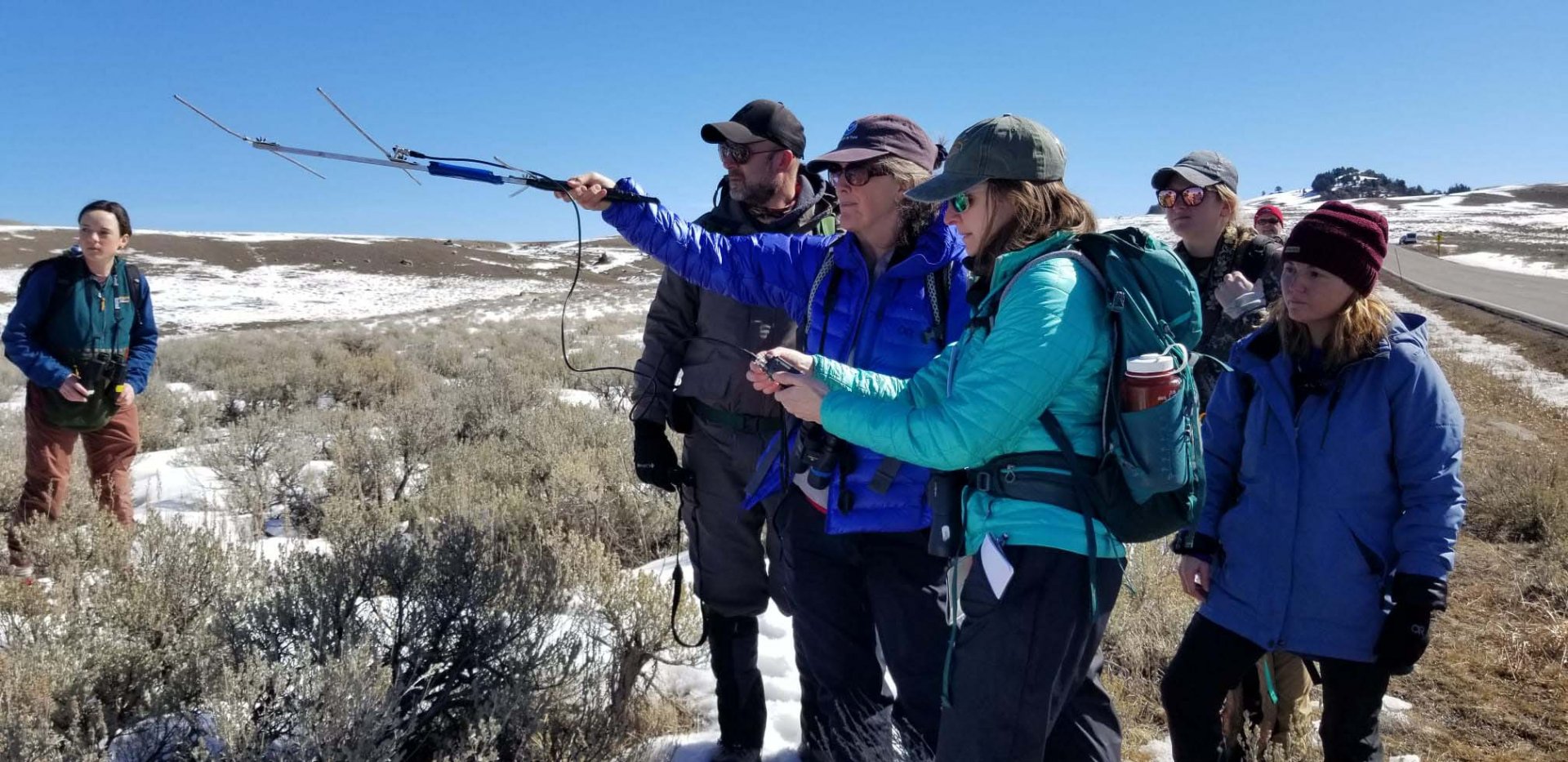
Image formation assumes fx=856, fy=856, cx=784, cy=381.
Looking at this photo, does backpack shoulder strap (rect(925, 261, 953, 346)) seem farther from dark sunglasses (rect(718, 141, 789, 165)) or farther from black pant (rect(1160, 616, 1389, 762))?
black pant (rect(1160, 616, 1389, 762))

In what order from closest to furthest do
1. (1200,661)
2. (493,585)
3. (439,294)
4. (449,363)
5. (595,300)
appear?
(1200,661)
(493,585)
(449,363)
(595,300)
(439,294)

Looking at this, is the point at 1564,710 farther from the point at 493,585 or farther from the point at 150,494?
the point at 150,494

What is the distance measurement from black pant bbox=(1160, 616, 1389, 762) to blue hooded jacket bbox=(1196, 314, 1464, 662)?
5 cm

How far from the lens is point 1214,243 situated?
340cm

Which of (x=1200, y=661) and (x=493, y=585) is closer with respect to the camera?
(x=1200, y=661)

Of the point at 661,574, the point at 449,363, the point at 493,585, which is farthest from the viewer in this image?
the point at 449,363

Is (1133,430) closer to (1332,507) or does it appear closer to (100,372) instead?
(1332,507)

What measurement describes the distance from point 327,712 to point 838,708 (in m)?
1.26

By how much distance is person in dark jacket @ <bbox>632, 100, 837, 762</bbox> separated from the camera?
272 cm

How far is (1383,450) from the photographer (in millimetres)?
2021

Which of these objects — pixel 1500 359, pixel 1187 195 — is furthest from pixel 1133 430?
pixel 1500 359

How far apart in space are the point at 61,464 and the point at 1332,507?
5.37 meters

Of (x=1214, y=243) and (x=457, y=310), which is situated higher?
(x=1214, y=243)

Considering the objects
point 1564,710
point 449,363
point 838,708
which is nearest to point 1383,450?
point 838,708
